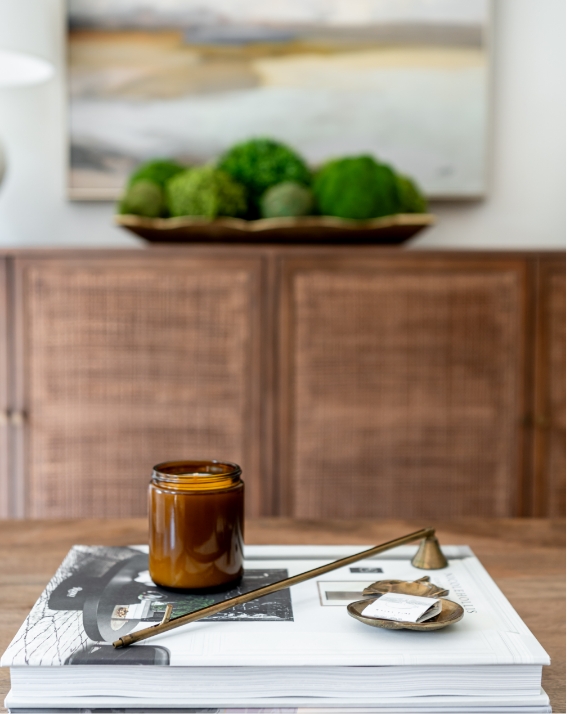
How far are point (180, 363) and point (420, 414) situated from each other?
1.90 ft

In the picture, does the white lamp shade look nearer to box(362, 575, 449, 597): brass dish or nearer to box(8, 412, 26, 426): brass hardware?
box(8, 412, 26, 426): brass hardware

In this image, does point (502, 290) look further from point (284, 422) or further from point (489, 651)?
point (489, 651)

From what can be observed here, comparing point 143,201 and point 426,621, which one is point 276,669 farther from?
point 143,201

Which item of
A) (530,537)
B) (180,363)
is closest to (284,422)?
(180,363)

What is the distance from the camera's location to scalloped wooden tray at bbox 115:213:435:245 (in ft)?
5.62

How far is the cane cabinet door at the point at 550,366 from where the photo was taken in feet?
5.80

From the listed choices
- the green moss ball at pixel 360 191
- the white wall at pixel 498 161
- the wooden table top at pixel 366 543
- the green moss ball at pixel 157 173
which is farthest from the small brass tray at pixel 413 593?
the white wall at pixel 498 161

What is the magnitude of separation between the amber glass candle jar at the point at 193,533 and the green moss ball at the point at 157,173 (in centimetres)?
137

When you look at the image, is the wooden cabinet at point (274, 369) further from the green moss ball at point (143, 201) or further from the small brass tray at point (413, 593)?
the small brass tray at point (413, 593)

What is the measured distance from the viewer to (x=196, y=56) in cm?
209

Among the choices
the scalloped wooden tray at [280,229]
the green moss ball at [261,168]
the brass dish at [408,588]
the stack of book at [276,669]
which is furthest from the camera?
the green moss ball at [261,168]

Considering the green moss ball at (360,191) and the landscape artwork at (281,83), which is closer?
the green moss ball at (360,191)

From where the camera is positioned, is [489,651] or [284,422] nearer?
[489,651]

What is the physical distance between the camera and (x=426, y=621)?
1.77 ft
